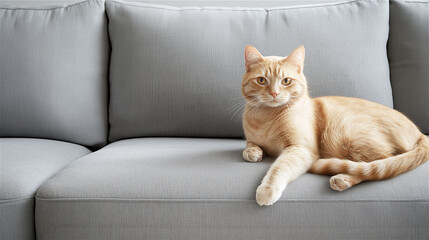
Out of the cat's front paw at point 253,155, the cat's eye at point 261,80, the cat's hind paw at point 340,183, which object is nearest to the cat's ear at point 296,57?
the cat's eye at point 261,80

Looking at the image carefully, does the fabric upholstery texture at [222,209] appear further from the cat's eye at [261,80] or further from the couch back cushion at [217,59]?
the couch back cushion at [217,59]

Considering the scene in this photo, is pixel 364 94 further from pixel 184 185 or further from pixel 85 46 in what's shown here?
pixel 85 46

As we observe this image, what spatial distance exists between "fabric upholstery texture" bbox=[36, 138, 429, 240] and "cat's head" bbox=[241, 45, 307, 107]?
0.31m

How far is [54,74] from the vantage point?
172cm

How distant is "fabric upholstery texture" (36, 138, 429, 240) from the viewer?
1.06m

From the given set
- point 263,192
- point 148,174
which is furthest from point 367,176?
point 148,174

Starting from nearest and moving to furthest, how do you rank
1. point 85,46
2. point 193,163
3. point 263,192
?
point 263,192 < point 193,163 < point 85,46

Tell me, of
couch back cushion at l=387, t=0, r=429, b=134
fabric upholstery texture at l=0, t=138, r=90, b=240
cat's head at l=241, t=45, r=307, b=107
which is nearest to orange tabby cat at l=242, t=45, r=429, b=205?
cat's head at l=241, t=45, r=307, b=107

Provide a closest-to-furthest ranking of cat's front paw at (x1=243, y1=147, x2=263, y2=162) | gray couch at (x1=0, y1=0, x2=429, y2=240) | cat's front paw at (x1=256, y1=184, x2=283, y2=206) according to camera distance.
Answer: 1. cat's front paw at (x1=256, y1=184, x2=283, y2=206)
2. cat's front paw at (x1=243, y1=147, x2=263, y2=162)
3. gray couch at (x1=0, y1=0, x2=429, y2=240)

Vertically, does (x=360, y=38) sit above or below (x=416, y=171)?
above

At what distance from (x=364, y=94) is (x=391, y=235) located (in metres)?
0.77

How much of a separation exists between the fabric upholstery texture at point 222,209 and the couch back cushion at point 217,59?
0.59 metres

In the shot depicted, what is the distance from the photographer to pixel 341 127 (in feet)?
4.29

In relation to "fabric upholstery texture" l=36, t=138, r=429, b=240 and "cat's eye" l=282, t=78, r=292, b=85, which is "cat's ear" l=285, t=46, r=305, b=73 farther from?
"fabric upholstery texture" l=36, t=138, r=429, b=240
